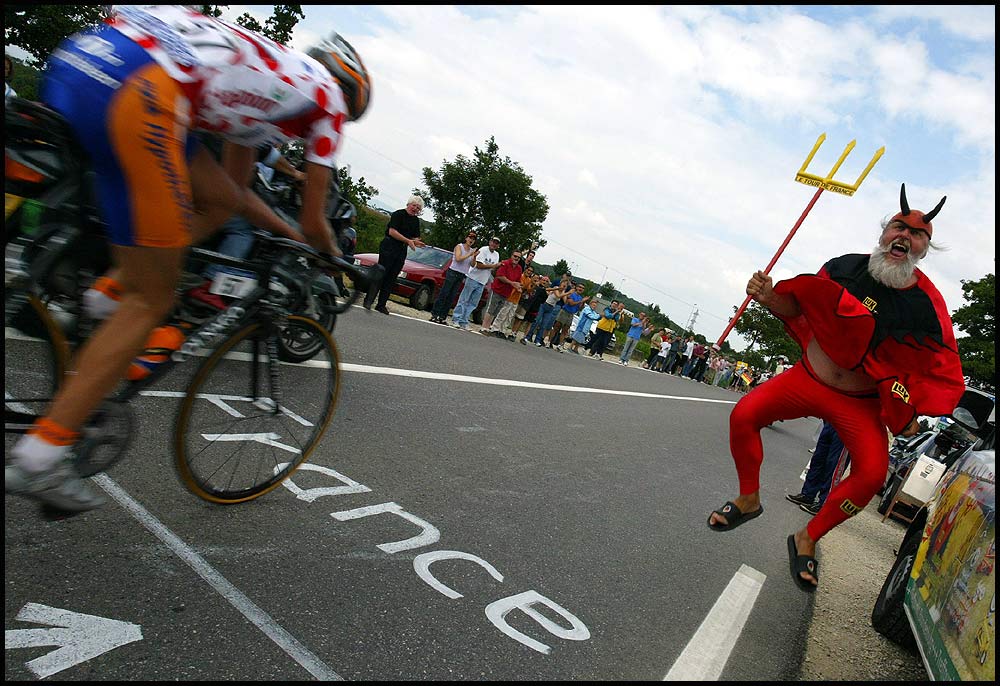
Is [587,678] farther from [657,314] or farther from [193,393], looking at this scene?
[657,314]

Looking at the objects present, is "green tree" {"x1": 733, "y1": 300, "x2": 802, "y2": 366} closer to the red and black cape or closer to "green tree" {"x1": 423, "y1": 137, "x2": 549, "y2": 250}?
"green tree" {"x1": 423, "y1": 137, "x2": 549, "y2": 250}

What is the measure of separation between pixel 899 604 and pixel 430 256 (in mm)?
13543

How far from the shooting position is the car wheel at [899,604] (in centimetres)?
363

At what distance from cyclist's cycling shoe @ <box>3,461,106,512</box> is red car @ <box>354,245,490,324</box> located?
507 inches

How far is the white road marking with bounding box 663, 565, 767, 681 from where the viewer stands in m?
2.85

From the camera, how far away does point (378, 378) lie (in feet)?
21.0

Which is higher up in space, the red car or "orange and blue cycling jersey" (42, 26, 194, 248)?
"orange and blue cycling jersey" (42, 26, 194, 248)

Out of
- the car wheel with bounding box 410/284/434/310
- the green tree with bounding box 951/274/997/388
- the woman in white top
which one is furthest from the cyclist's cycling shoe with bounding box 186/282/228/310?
the green tree with bounding box 951/274/997/388

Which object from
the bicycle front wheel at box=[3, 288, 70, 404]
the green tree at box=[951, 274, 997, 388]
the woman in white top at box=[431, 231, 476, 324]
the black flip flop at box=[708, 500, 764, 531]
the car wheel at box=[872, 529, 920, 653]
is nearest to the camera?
the bicycle front wheel at box=[3, 288, 70, 404]

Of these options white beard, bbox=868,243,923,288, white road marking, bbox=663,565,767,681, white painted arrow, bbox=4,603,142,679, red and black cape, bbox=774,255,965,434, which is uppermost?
white beard, bbox=868,243,923,288

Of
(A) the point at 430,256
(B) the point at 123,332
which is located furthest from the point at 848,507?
(A) the point at 430,256

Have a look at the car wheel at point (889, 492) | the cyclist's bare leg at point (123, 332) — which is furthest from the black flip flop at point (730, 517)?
the car wheel at point (889, 492)

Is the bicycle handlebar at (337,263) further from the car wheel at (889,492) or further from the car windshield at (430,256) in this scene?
the car windshield at (430,256)

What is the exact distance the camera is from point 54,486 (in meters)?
2.20
